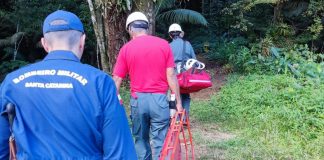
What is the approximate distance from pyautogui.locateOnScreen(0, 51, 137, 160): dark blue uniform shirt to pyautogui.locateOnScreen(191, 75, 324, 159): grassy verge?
415 cm

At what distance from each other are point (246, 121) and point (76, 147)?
20.1ft

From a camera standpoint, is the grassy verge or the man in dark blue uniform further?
the grassy verge

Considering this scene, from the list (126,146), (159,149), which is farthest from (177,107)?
(126,146)

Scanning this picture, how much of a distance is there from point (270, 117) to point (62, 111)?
584cm

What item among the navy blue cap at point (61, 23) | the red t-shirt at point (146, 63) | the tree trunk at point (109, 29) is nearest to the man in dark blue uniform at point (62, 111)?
the navy blue cap at point (61, 23)

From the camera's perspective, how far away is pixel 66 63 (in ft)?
7.22

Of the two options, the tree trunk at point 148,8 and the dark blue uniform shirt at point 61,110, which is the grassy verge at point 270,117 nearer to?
the tree trunk at point 148,8

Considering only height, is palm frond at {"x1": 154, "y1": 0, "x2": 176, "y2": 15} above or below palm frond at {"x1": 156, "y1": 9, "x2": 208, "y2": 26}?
above

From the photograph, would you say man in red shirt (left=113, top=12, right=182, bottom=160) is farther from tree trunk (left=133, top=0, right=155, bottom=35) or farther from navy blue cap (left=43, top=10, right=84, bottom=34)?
tree trunk (left=133, top=0, right=155, bottom=35)

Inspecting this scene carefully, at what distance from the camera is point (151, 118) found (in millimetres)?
4746

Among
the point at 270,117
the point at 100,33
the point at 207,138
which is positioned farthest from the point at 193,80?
the point at 100,33

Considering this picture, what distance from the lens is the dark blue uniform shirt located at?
2.15 metres

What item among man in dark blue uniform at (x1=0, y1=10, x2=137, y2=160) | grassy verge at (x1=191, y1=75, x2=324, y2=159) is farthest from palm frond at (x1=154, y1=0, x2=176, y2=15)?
man in dark blue uniform at (x1=0, y1=10, x2=137, y2=160)

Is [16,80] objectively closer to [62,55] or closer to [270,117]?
[62,55]
